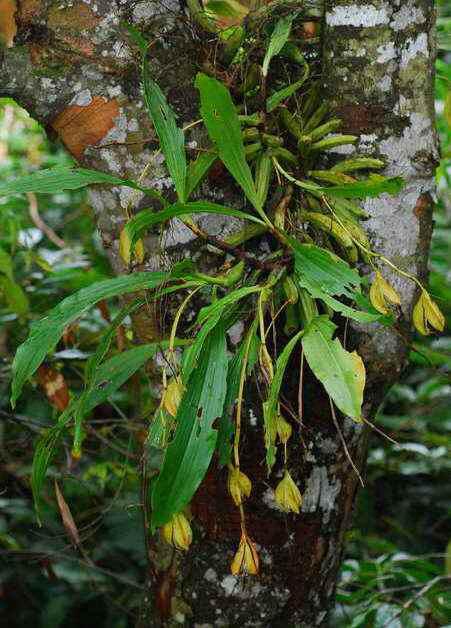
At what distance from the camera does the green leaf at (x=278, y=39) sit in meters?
0.80

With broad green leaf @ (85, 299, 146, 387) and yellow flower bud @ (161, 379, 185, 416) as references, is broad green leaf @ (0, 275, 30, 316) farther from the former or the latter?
yellow flower bud @ (161, 379, 185, 416)

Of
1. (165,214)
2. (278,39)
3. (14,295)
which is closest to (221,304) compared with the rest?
(165,214)

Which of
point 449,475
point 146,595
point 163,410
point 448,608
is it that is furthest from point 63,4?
point 449,475

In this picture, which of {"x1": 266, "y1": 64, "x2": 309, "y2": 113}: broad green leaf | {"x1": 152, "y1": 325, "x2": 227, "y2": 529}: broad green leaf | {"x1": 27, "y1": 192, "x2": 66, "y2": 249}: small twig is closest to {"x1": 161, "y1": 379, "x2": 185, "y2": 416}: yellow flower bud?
{"x1": 152, "y1": 325, "x2": 227, "y2": 529}: broad green leaf

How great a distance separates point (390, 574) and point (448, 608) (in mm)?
153

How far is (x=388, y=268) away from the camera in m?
0.87

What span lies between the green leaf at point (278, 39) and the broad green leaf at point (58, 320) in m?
0.28

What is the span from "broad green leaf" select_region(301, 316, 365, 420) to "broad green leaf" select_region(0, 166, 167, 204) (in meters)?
0.23

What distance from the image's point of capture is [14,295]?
54.3 inches

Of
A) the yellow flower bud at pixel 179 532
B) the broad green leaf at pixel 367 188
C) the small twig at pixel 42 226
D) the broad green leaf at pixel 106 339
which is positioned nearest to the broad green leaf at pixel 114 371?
the broad green leaf at pixel 106 339

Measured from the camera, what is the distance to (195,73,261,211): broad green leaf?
0.68 meters

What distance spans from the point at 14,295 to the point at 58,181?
682mm

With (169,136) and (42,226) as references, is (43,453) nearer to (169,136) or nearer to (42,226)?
(169,136)

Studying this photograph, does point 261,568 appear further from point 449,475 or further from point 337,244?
point 449,475
